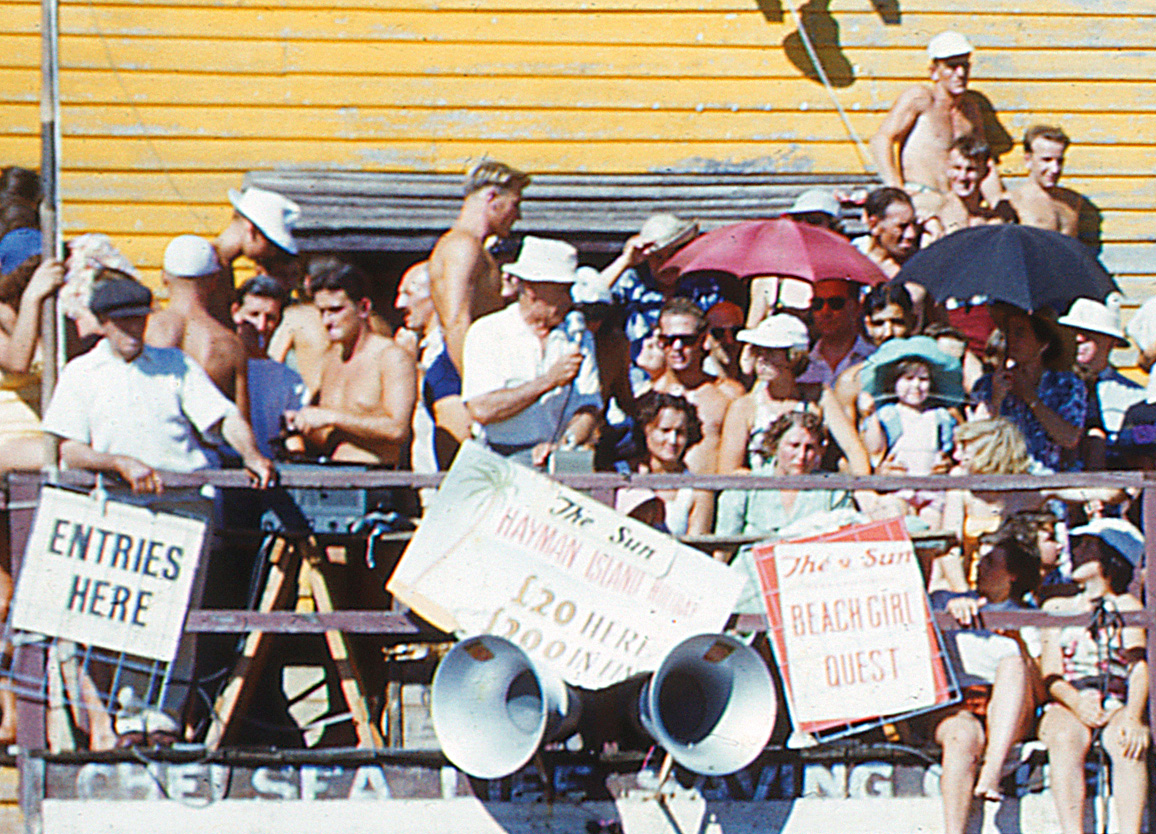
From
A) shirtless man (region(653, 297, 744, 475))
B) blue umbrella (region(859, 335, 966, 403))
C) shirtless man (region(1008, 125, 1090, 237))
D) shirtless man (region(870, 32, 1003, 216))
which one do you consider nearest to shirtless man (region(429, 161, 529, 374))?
shirtless man (region(653, 297, 744, 475))

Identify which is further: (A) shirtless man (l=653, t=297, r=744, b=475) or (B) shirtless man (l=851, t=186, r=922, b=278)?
(B) shirtless man (l=851, t=186, r=922, b=278)

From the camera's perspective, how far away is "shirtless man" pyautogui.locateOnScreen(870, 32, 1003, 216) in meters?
8.27

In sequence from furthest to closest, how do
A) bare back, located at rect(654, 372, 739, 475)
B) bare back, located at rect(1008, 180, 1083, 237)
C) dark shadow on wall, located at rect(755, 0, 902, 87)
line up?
dark shadow on wall, located at rect(755, 0, 902, 87), bare back, located at rect(1008, 180, 1083, 237), bare back, located at rect(654, 372, 739, 475)

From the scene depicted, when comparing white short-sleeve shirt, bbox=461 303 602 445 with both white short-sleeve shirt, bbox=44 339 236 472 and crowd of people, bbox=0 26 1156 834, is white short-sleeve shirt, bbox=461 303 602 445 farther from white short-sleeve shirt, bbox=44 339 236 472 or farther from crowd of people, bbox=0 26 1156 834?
white short-sleeve shirt, bbox=44 339 236 472

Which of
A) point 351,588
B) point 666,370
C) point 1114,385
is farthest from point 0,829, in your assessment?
point 1114,385

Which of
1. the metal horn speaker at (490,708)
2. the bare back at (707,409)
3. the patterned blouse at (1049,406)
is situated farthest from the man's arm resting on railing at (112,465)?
the patterned blouse at (1049,406)

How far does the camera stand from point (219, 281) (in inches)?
255

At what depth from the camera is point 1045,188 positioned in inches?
329

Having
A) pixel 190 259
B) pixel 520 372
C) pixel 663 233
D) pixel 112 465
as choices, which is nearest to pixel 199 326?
pixel 190 259

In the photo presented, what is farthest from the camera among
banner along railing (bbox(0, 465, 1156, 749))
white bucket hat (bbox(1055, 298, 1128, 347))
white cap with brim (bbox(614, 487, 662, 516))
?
white bucket hat (bbox(1055, 298, 1128, 347))

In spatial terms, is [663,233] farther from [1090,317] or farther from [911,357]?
[1090,317]

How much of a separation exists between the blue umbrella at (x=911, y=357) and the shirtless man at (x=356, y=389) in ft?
6.80

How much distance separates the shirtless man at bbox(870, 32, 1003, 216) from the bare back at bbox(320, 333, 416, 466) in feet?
11.5

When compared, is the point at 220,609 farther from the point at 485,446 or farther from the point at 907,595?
the point at 907,595
